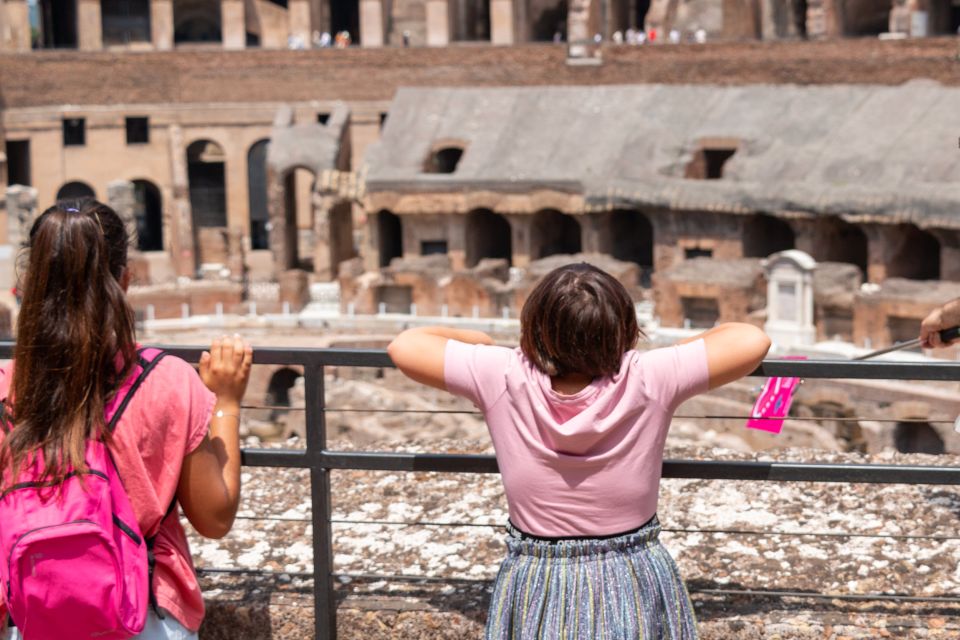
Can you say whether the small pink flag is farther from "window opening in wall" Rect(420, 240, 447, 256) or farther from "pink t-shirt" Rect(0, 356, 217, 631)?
"window opening in wall" Rect(420, 240, 447, 256)

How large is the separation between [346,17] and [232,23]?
22.1 ft

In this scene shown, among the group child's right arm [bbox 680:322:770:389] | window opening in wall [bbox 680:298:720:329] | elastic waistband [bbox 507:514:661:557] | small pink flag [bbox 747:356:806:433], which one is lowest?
window opening in wall [bbox 680:298:720:329]

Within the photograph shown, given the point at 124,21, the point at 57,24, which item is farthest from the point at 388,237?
the point at 57,24

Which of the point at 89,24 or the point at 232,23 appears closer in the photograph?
the point at 232,23

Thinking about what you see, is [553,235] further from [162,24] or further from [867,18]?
[162,24]

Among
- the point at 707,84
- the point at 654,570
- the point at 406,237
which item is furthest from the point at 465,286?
the point at 654,570

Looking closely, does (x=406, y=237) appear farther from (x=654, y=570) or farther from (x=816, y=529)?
(x=654, y=570)

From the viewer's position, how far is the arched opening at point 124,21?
47312 mm

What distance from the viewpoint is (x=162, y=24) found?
43.4m

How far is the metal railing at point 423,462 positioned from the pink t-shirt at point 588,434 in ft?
2.62

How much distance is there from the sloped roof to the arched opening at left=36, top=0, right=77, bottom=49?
1653 centimetres

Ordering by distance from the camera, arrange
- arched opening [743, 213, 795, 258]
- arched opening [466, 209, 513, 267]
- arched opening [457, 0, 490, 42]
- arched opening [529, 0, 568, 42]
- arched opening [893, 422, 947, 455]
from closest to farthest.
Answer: arched opening [893, 422, 947, 455]
arched opening [743, 213, 795, 258]
arched opening [466, 209, 513, 267]
arched opening [457, 0, 490, 42]
arched opening [529, 0, 568, 42]

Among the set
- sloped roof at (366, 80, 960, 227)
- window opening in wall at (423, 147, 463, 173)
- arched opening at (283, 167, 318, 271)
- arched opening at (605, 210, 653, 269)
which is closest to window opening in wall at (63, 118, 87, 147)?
arched opening at (283, 167, 318, 271)

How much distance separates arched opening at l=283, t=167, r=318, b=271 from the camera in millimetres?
38719
